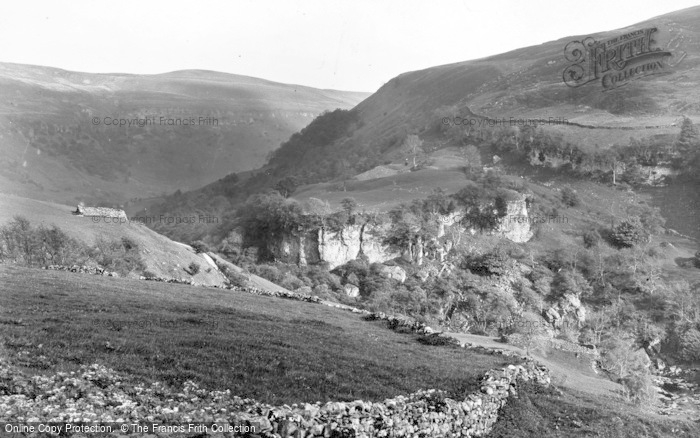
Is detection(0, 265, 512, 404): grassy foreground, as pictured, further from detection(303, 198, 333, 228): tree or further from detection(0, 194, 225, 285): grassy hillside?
detection(303, 198, 333, 228): tree

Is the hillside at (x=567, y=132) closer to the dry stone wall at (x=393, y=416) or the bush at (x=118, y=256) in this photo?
the bush at (x=118, y=256)

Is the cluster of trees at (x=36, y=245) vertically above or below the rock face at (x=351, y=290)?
above

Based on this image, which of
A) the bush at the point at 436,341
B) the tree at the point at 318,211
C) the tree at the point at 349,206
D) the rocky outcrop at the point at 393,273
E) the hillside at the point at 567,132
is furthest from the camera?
the hillside at the point at 567,132

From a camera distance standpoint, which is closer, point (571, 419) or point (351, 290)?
point (571, 419)

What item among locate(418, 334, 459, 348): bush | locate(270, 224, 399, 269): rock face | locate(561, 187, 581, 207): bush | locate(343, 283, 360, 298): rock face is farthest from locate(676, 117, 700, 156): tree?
locate(418, 334, 459, 348): bush

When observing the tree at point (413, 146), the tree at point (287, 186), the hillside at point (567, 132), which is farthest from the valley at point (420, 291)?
the tree at point (413, 146)

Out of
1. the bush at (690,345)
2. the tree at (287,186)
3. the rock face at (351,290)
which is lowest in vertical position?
the bush at (690,345)

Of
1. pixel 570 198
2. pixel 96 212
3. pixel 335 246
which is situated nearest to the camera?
pixel 96 212

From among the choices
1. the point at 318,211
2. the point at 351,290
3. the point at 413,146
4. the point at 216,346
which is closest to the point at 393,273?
the point at 351,290

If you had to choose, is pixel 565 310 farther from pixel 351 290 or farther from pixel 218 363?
pixel 218 363
